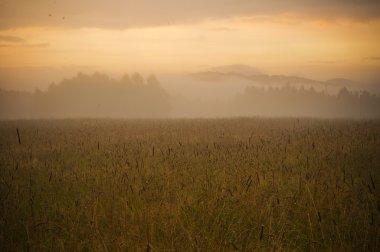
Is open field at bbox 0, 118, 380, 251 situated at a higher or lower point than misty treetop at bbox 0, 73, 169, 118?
lower

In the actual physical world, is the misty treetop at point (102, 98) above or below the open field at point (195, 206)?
above

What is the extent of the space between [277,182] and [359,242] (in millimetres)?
1889

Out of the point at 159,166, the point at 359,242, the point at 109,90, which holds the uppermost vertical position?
the point at 109,90

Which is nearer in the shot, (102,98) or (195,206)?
(195,206)

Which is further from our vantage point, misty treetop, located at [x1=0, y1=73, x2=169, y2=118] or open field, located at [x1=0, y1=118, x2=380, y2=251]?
misty treetop, located at [x1=0, y1=73, x2=169, y2=118]

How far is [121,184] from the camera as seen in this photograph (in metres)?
5.11

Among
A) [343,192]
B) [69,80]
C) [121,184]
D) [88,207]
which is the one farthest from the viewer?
[69,80]

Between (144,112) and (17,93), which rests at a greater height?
(17,93)

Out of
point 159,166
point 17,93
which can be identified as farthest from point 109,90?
point 159,166

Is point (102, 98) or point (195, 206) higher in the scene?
point (102, 98)

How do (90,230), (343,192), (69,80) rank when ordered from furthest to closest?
(69,80) → (343,192) → (90,230)

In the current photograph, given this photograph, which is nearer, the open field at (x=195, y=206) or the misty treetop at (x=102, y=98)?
the open field at (x=195, y=206)

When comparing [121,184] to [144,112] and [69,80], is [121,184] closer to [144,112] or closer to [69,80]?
[144,112]

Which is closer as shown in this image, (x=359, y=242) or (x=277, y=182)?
(x=359, y=242)
